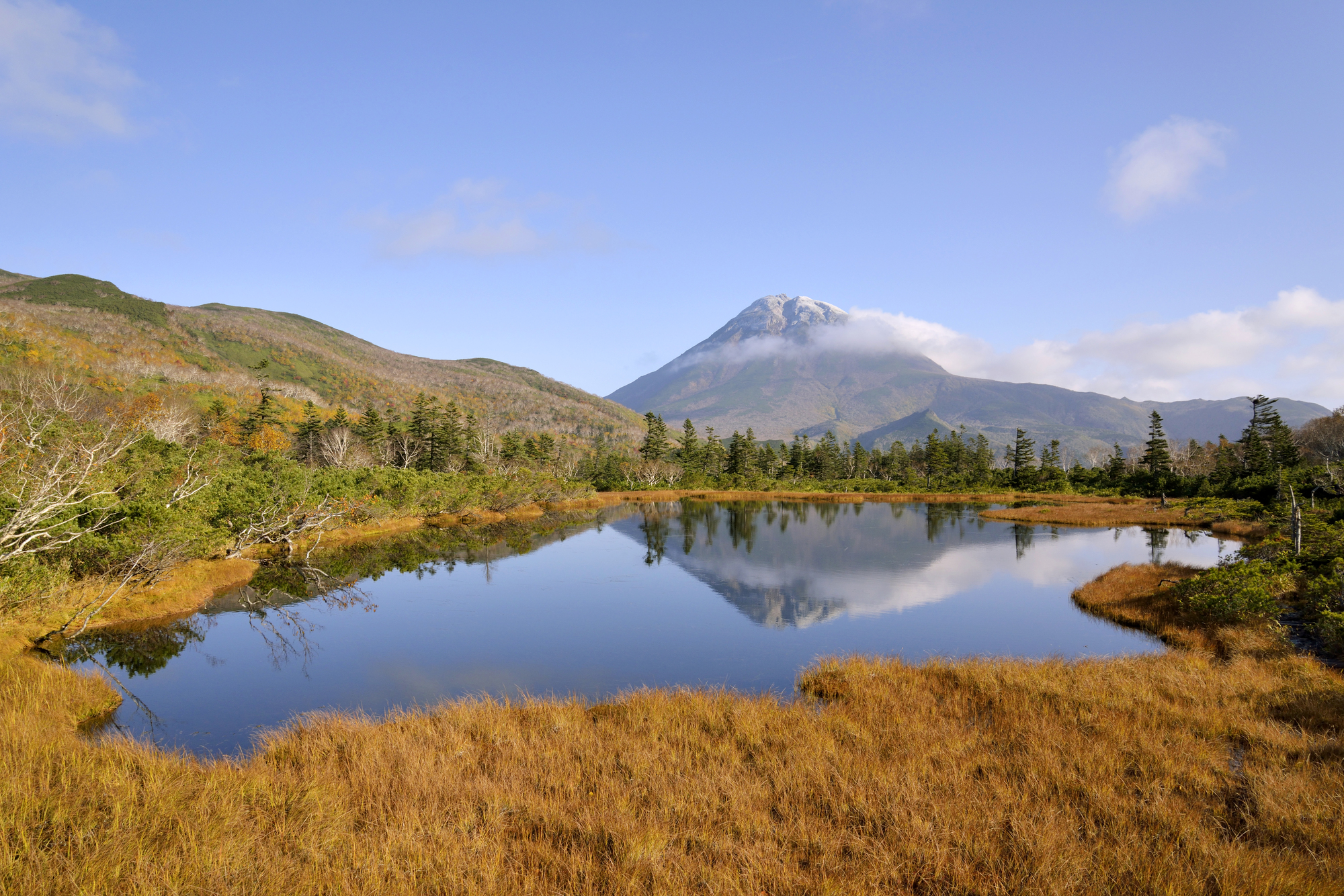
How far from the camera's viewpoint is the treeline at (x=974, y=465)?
59.3 meters

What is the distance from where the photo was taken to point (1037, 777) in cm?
682

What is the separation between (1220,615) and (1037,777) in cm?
1294

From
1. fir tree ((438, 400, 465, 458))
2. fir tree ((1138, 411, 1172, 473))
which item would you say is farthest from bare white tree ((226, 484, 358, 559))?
fir tree ((1138, 411, 1172, 473))

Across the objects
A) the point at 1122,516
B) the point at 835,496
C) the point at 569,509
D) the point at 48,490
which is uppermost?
the point at 48,490

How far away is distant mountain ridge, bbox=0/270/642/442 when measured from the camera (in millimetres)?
84062

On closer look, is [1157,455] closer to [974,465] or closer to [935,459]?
[974,465]

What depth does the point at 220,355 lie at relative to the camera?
128 meters

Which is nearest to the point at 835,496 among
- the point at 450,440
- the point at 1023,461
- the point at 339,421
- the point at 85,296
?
the point at 1023,461

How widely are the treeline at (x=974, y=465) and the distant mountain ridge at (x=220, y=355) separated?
63.3 m

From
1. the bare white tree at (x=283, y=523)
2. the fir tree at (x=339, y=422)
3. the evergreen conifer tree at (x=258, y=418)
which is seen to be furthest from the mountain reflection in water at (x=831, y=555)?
the evergreen conifer tree at (x=258, y=418)

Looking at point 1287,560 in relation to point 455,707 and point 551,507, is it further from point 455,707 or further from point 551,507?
point 551,507

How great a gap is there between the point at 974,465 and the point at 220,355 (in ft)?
494

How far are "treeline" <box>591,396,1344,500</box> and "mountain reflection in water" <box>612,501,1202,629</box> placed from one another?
25.5 m

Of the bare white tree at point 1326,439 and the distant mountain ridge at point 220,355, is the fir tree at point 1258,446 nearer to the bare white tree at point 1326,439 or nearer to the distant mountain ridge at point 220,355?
the bare white tree at point 1326,439
